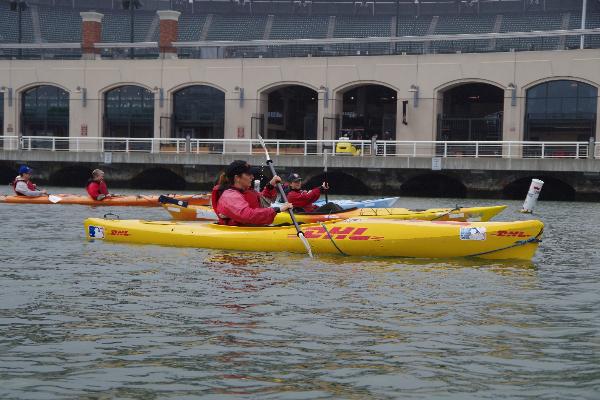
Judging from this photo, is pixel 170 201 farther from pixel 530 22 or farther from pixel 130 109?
pixel 530 22

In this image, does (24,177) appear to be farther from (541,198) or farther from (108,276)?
(541,198)

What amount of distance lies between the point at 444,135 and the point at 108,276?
1344 inches

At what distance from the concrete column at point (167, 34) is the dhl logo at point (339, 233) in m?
35.5

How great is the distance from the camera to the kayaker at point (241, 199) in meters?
14.5

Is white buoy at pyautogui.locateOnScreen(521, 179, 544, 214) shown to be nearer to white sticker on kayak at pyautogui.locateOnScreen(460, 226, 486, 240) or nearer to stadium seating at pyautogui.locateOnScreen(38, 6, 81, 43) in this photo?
white sticker on kayak at pyautogui.locateOnScreen(460, 226, 486, 240)

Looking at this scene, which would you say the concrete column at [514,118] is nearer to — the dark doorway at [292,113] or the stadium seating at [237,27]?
the dark doorway at [292,113]

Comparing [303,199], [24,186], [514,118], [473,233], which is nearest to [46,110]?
[24,186]

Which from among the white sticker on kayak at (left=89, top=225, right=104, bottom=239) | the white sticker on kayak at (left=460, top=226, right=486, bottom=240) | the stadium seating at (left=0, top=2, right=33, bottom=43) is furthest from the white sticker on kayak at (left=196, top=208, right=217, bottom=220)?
the stadium seating at (left=0, top=2, right=33, bottom=43)

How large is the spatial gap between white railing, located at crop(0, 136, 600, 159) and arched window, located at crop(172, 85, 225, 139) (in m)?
2.35

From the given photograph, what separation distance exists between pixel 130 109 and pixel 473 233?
37279mm

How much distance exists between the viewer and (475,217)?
20.1m

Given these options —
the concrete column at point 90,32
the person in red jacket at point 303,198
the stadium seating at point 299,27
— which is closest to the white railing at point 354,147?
the concrete column at point 90,32

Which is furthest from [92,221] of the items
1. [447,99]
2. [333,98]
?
[447,99]

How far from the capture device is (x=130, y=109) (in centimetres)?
4894
